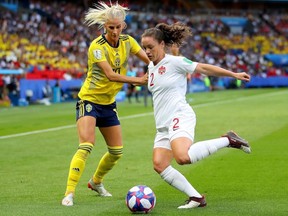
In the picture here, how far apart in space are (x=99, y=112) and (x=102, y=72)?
0.54 metres

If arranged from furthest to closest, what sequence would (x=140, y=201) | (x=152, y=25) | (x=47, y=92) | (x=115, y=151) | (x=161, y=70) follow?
(x=152, y=25) → (x=47, y=92) → (x=115, y=151) → (x=161, y=70) → (x=140, y=201)

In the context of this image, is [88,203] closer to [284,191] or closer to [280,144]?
[284,191]

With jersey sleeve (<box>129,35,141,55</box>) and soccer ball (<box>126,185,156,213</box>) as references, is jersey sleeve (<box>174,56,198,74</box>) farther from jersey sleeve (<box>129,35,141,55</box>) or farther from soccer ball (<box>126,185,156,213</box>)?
soccer ball (<box>126,185,156,213</box>)

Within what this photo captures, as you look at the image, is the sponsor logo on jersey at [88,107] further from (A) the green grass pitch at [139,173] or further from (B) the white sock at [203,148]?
(B) the white sock at [203,148]

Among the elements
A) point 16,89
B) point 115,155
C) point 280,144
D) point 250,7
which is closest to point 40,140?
point 280,144

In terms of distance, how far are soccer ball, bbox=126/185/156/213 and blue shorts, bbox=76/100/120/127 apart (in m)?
1.53

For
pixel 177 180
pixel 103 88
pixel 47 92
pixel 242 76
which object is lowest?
pixel 47 92

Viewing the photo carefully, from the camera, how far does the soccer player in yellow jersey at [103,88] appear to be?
10.3 m

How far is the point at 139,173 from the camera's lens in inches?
526

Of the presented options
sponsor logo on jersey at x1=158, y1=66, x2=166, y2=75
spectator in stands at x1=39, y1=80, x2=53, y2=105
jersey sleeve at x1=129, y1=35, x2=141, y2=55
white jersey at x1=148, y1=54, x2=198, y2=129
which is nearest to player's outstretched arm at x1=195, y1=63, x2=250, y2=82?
white jersey at x1=148, y1=54, x2=198, y2=129

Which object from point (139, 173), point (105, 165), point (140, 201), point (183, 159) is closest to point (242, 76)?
point (183, 159)

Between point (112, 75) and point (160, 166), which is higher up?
point (112, 75)

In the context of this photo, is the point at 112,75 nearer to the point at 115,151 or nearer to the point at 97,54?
the point at 97,54

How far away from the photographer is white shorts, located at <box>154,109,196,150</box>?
9.51m
